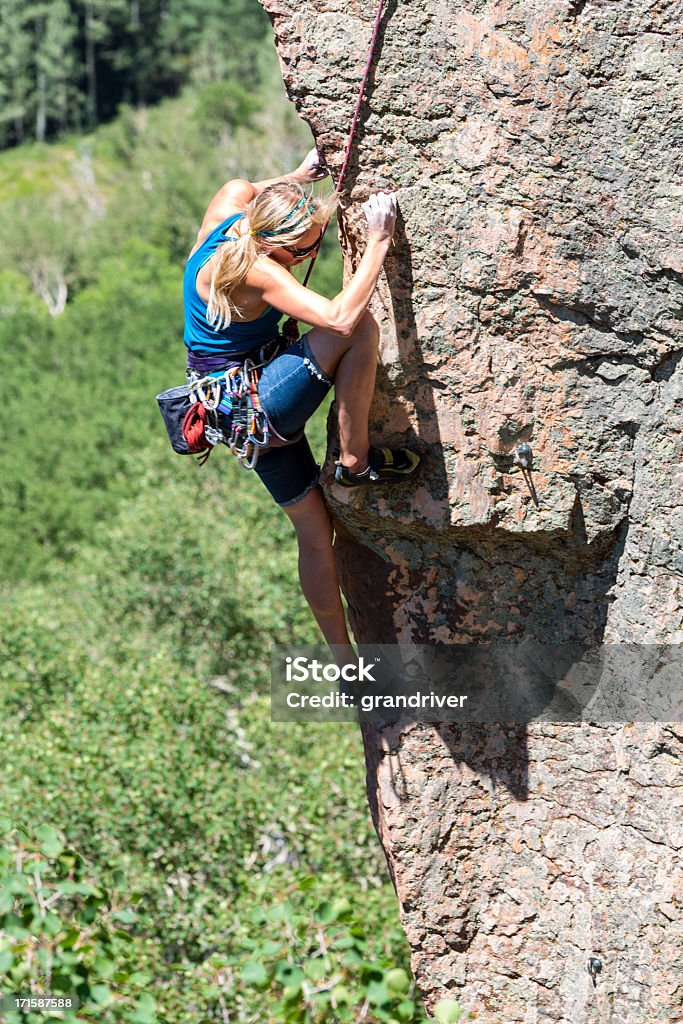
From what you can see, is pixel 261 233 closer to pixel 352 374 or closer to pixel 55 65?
pixel 352 374

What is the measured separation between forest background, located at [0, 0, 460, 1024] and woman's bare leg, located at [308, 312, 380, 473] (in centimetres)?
167

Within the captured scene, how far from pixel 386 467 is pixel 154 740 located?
644cm

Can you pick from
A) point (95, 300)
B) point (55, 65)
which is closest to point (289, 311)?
point (95, 300)

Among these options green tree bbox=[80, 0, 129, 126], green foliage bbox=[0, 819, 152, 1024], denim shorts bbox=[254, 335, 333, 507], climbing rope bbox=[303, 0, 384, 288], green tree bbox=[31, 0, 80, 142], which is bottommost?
green foliage bbox=[0, 819, 152, 1024]

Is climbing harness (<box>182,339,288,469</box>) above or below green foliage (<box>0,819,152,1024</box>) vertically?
above

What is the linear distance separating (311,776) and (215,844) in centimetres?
107

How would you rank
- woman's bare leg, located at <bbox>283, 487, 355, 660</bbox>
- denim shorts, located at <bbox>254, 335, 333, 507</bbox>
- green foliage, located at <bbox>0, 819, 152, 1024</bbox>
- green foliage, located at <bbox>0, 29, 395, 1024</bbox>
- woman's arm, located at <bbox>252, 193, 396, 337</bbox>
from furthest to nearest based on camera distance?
woman's bare leg, located at <bbox>283, 487, 355, 660</bbox>, denim shorts, located at <bbox>254, 335, 333, 507</bbox>, woman's arm, located at <bbox>252, 193, 396, 337</bbox>, green foliage, located at <bbox>0, 29, 395, 1024</bbox>, green foliage, located at <bbox>0, 819, 152, 1024</bbox>

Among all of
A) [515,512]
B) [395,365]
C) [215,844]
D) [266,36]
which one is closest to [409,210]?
[395,365]

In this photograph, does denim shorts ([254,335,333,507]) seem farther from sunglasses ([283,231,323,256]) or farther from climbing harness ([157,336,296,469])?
sunglasses ([283,231,323,256])

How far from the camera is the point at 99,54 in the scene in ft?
260

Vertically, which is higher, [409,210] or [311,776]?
[409,210]

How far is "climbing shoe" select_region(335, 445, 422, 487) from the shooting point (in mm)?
4547

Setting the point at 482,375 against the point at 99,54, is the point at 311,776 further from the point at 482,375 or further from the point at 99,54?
the point at 99,54

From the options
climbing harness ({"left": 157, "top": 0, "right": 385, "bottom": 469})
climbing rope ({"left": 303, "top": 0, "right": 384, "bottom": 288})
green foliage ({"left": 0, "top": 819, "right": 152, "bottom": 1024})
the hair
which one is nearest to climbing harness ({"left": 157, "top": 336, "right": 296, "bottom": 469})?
climbing harness ({"left": 157, "top": 0, "right": 385, "bottom": 469})
